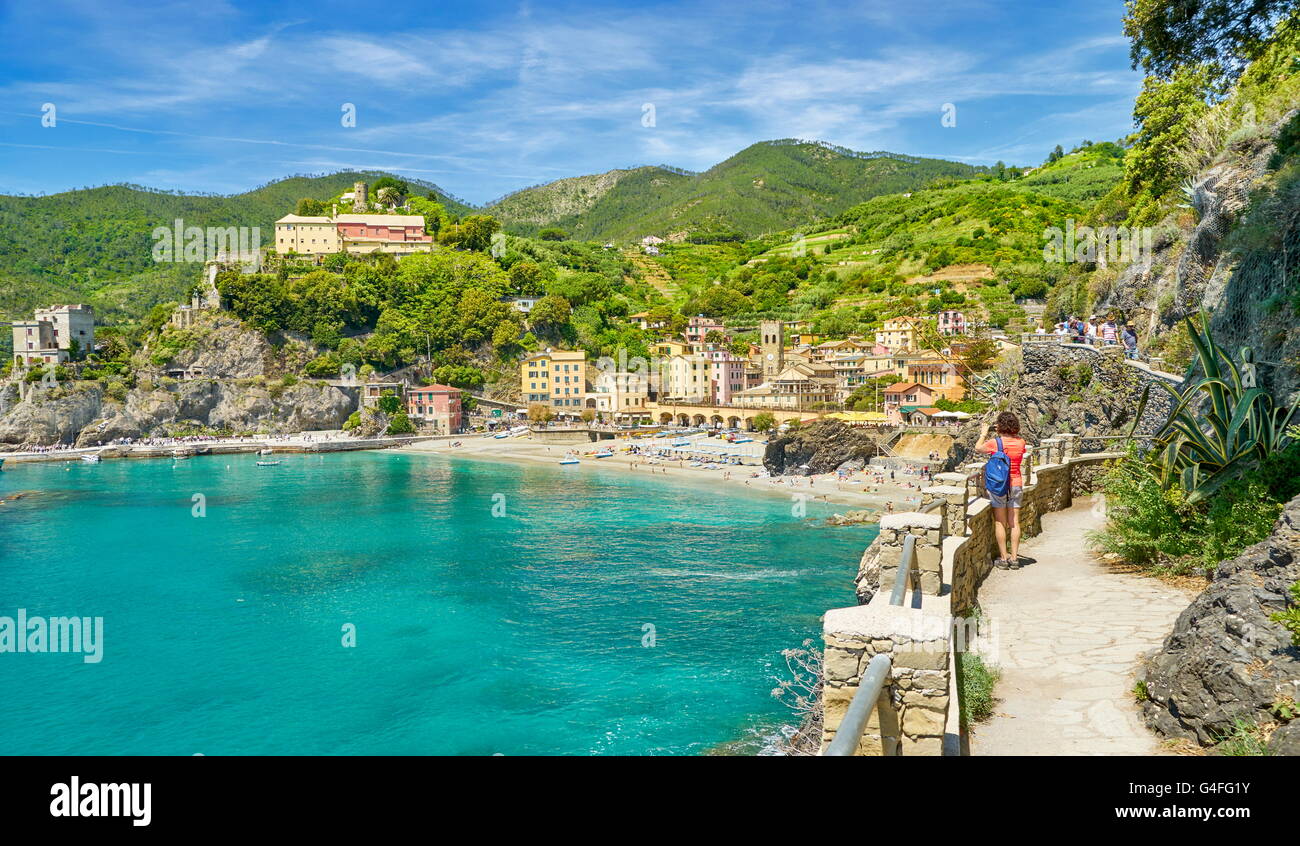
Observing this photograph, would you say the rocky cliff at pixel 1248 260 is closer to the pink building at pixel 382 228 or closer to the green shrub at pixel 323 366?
the green shrub at pixel 323 366

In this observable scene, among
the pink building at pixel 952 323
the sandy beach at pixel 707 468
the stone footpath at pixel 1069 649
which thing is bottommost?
the sandy beach at pixel 707 468

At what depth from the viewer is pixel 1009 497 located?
33.7 feet

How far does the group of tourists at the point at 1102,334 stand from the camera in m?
21.5

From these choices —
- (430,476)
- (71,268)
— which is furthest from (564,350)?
(71,268)

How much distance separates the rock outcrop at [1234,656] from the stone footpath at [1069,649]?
33 centimetres

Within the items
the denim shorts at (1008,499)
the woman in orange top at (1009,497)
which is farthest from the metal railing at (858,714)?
the denim shorts at (1008,499)

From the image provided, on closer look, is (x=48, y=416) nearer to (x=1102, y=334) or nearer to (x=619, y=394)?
(x=619, y=394)

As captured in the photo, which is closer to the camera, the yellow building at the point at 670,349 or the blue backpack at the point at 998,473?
the blue backpack at the point at 998,473

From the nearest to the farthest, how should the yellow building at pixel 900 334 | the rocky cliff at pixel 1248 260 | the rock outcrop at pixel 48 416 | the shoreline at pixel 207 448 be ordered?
the rocky cliff at pixel 1248 260 < the yellow building at pixel 900 334 < the shoreline at pixel 207 448 < the rock outcrop at pixel 48 416

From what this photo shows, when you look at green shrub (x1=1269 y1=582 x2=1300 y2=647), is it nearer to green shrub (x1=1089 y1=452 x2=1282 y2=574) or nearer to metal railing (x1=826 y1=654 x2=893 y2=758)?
green shrub (x1=1089 y1=452 x2=1282 y2=574)

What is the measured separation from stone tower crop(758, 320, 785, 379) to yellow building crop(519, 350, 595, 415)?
21.4 m

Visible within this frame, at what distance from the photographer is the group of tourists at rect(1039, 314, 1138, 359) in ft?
70.4

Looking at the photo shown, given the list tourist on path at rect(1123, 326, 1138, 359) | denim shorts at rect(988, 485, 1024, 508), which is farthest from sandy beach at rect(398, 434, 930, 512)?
denim shorts at rect(988, 485, 1024, 508)
